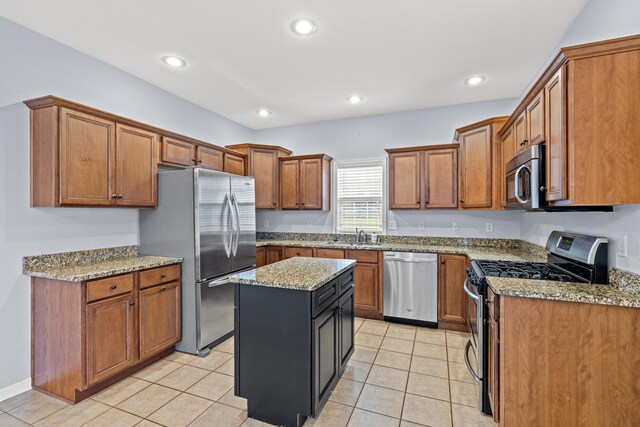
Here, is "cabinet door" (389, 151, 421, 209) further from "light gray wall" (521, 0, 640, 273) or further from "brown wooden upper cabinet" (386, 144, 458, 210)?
"light gray wall" (521, 0, 640, 273)

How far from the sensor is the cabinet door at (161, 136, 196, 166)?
3.25 m

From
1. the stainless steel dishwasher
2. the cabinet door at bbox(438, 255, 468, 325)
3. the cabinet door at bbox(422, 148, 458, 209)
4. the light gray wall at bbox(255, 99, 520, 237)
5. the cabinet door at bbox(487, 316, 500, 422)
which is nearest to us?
the cabinet door at bbox(487, 316, 500, 422)

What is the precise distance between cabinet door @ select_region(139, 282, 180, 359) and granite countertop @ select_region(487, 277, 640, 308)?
277cm

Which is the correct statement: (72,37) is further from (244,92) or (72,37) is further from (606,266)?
(606,266)

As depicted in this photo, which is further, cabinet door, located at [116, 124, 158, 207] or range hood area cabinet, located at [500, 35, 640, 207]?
cabinet door, located at [116, 124, 158, 207]

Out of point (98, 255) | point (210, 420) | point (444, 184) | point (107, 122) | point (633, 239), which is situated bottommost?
point (210, 420)

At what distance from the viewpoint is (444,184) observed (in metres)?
3.89

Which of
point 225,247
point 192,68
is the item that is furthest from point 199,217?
point 192,68

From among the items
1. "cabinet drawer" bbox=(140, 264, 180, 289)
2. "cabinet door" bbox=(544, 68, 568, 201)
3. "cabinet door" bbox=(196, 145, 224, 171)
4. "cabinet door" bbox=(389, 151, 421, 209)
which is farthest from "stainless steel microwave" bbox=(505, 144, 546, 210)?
"cabinet door" bbox=(196, 145, 224, 171)

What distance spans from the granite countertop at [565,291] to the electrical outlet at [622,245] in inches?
8.3

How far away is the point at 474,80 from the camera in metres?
3.37

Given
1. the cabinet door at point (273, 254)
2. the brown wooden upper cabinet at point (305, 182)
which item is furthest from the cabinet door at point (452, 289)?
the cabinet door at point (273, 254)

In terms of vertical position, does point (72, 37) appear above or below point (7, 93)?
above

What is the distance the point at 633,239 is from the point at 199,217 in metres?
3.19
